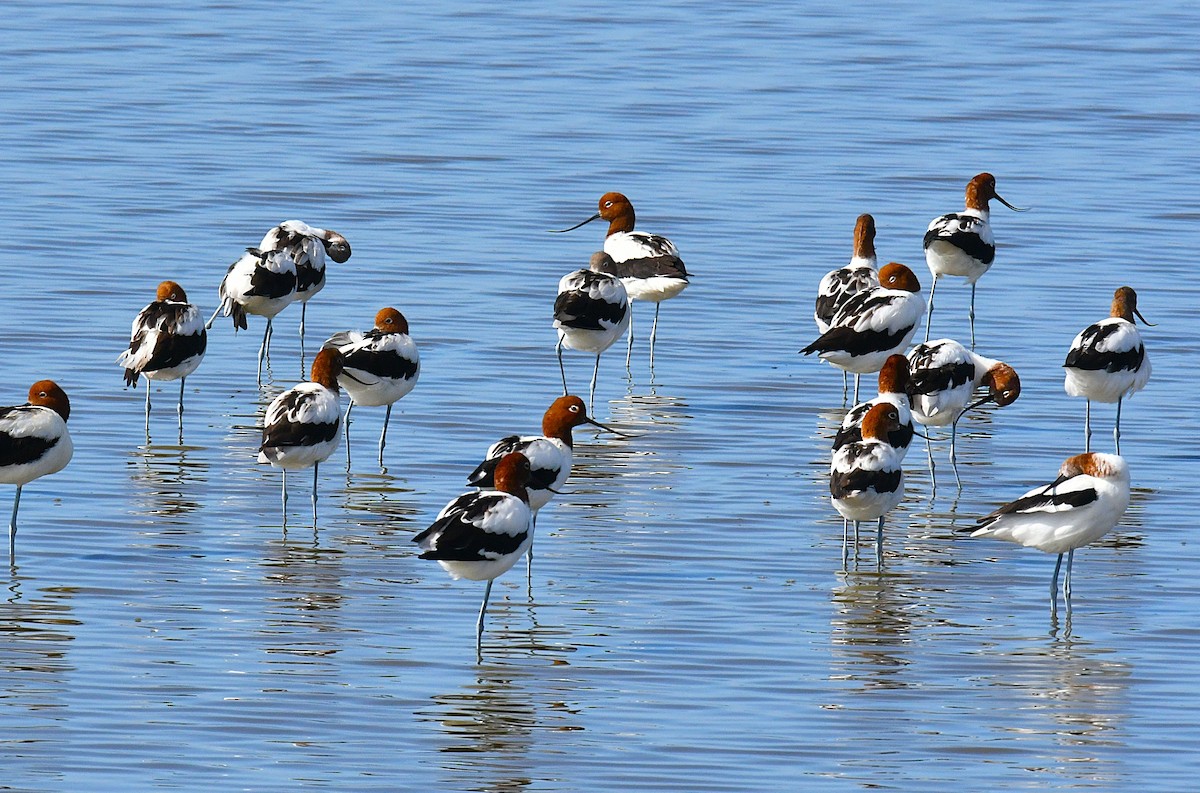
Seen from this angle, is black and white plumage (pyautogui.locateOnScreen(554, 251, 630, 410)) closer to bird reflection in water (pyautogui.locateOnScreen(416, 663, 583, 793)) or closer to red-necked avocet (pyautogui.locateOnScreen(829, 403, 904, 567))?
red-necked avocet (pyautogui.locateOnScreen(829, 403, 904, 567))

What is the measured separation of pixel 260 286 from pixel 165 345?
7.54 feet

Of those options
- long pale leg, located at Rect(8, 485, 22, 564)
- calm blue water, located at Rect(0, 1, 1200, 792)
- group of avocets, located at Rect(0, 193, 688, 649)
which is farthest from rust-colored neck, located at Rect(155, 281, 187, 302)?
long pale leg, located at Rect(8, 485, 22, 564)

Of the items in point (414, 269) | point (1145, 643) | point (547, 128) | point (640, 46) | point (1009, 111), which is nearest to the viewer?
point (1145, 643)

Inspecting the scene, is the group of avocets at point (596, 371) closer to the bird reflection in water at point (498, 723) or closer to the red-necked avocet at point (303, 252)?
the red-necked avocet at point (303, 252)

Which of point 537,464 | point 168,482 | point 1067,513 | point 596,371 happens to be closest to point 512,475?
point 537,464

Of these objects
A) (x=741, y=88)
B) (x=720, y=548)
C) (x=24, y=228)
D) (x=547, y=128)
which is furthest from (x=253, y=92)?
(x=720, y=548)

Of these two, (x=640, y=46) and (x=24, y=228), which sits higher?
(x=640, y=46)

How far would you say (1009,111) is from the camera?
3058 centimetres

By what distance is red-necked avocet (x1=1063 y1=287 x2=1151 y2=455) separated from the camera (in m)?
15.7

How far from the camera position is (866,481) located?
1261cm

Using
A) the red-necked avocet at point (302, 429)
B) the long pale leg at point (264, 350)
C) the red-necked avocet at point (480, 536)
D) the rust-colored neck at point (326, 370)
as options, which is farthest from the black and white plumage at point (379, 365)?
the red-necked avocet at point (480, 536)

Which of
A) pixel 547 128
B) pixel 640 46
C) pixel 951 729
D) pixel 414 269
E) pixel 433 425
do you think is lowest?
pixel 951 729

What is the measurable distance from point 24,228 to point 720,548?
1122 centimetres

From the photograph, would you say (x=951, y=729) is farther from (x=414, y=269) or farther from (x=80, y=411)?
(x=414, y=269)
